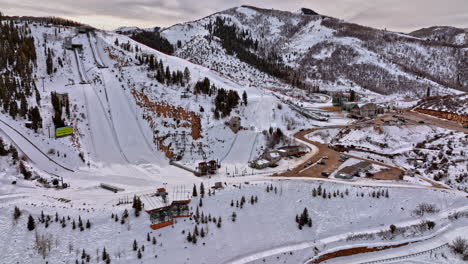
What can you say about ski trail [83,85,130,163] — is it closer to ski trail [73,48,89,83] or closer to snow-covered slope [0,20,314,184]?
snow-covered slope [0,20,314,184]

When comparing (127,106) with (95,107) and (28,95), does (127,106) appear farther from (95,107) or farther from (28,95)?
(28,95)

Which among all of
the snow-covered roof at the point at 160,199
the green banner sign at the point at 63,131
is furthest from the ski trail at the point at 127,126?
the snow-covered roof at the point at 160,199

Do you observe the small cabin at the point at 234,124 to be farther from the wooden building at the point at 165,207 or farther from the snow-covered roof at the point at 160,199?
the wooden building at the point at 165,207

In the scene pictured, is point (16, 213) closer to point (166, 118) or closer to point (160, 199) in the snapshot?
point (160, 199)

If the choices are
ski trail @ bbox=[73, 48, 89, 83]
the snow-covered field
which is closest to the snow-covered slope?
ski trail @ bbox=[73, 48, 89, 83]

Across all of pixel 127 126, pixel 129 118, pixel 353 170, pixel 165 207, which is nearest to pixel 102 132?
pixel 127 126

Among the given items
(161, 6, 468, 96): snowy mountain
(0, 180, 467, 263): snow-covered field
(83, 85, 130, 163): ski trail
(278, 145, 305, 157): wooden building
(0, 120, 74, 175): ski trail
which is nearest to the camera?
(0, 180, 467, 263): snow-covered field
